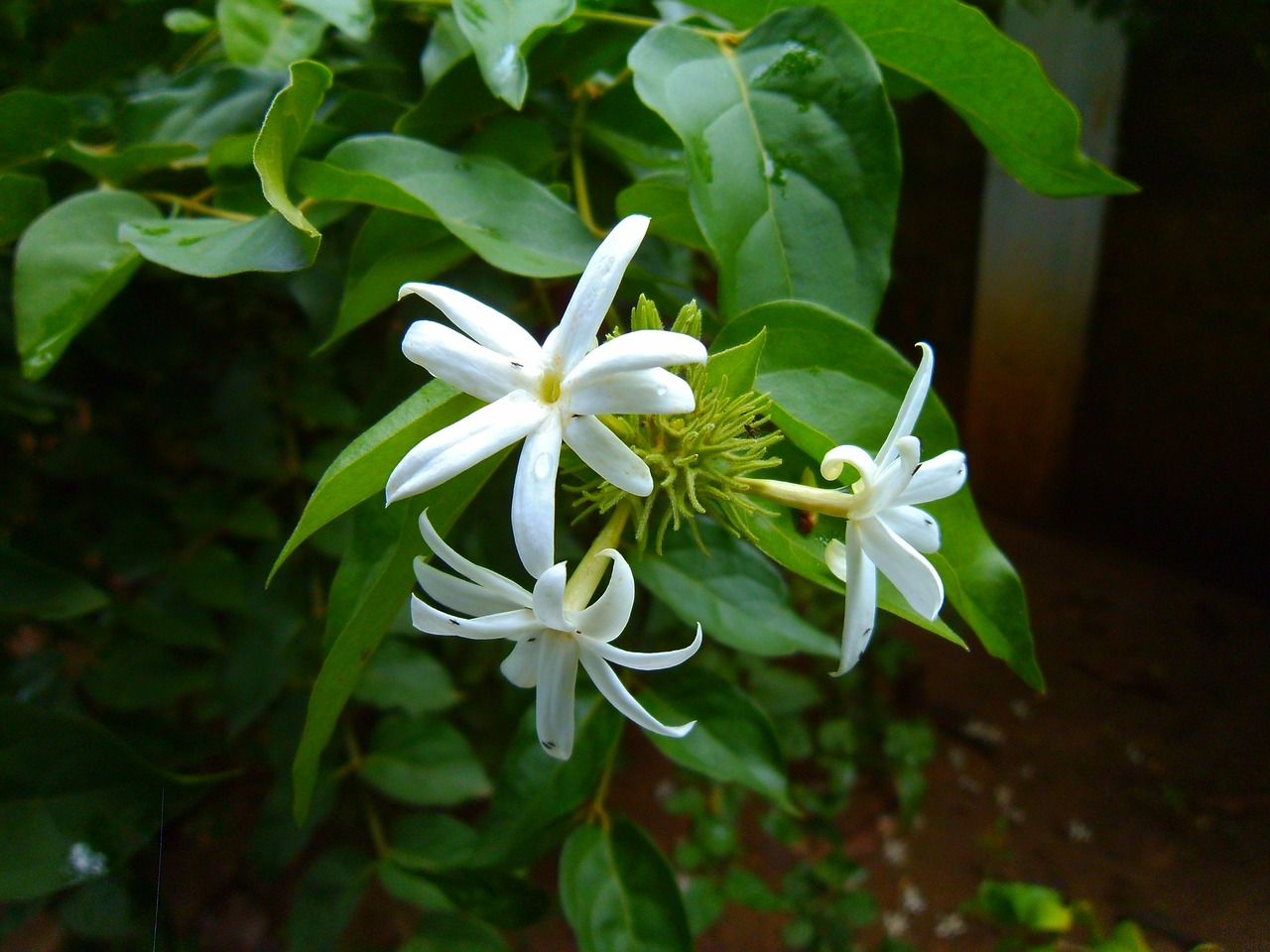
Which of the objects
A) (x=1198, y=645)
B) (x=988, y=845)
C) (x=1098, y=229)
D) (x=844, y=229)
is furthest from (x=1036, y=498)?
(x=844, y=229)

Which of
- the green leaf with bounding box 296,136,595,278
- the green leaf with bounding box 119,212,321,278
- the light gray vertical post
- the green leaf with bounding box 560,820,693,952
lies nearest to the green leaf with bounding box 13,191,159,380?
the green leaf with bounding box 119,212,321,278

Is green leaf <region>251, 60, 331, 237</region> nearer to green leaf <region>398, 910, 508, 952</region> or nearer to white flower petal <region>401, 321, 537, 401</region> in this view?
white flower petal <region>401, 321, 537, 401</region>

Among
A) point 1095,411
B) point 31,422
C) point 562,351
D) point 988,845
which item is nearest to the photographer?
point 562,351

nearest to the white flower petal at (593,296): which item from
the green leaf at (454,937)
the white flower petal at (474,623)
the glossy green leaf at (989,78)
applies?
the white flower petal at (474,623)

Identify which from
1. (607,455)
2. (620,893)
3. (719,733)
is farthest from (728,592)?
(607,455)

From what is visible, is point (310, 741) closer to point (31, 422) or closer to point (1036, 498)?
point (31, 422)

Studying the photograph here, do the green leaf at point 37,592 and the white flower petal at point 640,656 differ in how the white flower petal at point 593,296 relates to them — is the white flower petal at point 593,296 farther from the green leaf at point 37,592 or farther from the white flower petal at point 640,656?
the green leaf at point 37,592

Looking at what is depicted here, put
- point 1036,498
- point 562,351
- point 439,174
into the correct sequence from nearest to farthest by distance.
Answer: point 562,351, point 439,174, point 1036,498
